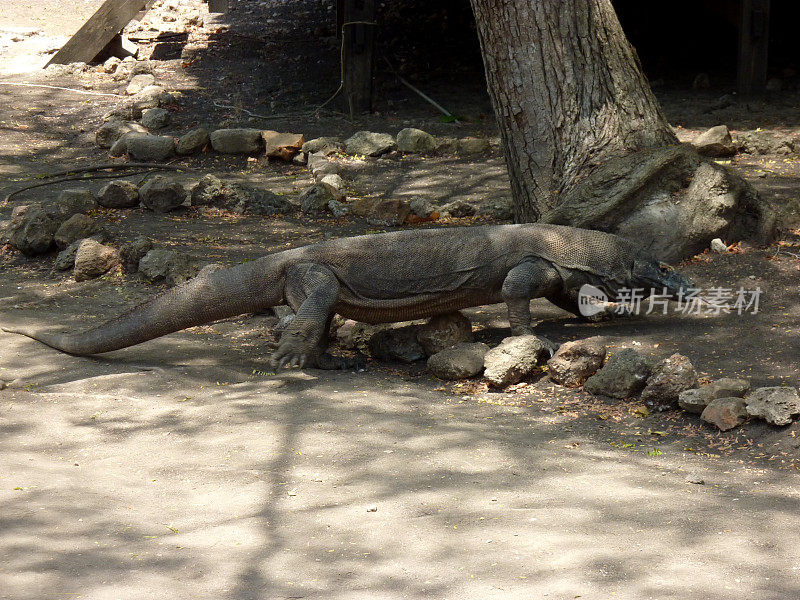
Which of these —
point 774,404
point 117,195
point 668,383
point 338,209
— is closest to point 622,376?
point 668,383

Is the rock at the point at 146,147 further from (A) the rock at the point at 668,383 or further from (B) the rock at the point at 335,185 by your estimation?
(A) the rock at the point at 668,383

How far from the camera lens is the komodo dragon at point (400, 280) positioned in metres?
5.36

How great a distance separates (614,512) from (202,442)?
73.0 inches

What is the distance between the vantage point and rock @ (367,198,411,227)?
8.02 meters

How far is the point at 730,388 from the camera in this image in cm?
420

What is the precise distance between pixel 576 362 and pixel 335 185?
4707 mm

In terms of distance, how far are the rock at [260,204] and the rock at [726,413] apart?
527 cm

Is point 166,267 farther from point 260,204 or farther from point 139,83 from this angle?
point 139,83

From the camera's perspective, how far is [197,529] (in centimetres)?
307

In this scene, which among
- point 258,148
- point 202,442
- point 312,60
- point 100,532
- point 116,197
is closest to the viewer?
point 100,532

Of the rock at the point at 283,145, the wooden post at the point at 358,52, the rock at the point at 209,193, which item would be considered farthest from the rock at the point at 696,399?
the wooden post at the point at 358,52

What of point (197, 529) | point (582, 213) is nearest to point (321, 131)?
point (582, 213)

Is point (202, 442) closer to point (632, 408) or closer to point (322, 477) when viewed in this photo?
point (322, 477)

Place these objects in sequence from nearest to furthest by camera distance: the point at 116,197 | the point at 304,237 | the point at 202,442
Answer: the point at 202,442, the point at 304,237, the point at 116,197
